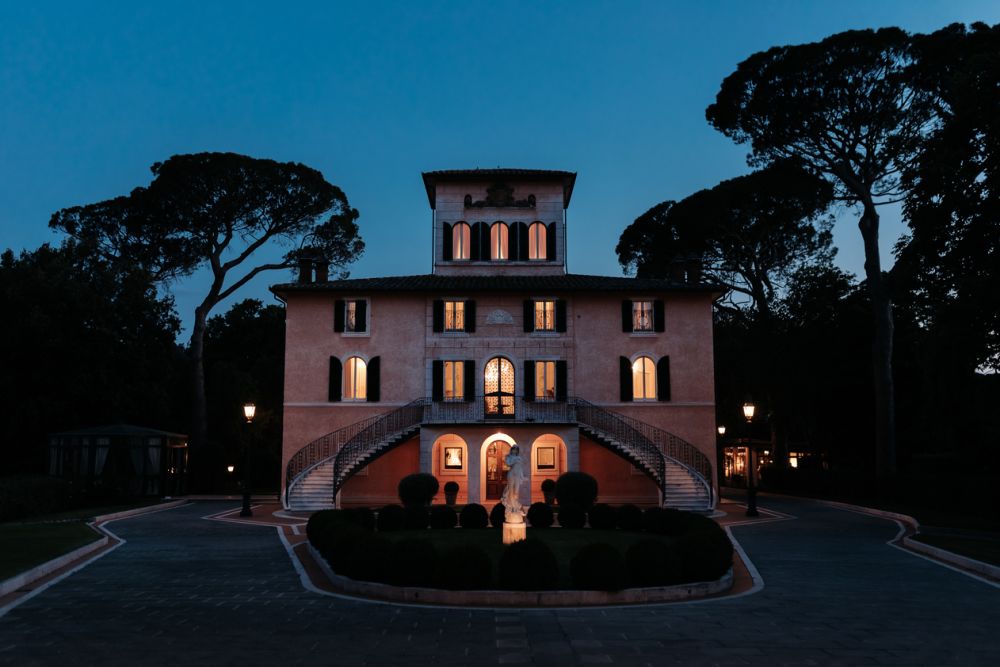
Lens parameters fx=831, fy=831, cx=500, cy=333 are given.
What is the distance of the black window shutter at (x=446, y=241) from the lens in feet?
113

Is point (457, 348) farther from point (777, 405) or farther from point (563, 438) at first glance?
point (777, 405)

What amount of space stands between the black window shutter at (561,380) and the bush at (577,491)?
6.43m

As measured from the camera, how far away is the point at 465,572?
11734 mm

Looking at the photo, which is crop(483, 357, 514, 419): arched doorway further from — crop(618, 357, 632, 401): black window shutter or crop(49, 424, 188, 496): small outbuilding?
crop(49, 424, 188, 496): small outbuilding

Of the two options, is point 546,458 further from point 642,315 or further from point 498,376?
point 642,315

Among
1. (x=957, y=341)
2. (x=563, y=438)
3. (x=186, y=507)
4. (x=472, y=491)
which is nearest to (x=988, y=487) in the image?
(x=957, y=341)

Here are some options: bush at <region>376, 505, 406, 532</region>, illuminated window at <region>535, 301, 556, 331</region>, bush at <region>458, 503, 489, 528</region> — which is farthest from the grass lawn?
illuminated window at <region>535, 301, 556, 331</region>

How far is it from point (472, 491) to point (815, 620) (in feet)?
64.7

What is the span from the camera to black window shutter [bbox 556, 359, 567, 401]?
1214 inches

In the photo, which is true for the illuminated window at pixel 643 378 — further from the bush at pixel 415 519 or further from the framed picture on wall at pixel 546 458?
the bush at pixel 415 519

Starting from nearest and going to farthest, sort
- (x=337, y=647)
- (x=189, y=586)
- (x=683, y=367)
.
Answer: (x=337, y=647) → (x=189, y=586) → (x=683, y=367)

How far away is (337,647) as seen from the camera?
28.8ft

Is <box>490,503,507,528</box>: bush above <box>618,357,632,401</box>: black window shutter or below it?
below

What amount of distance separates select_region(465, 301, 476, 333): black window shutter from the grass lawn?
47.0 ft
